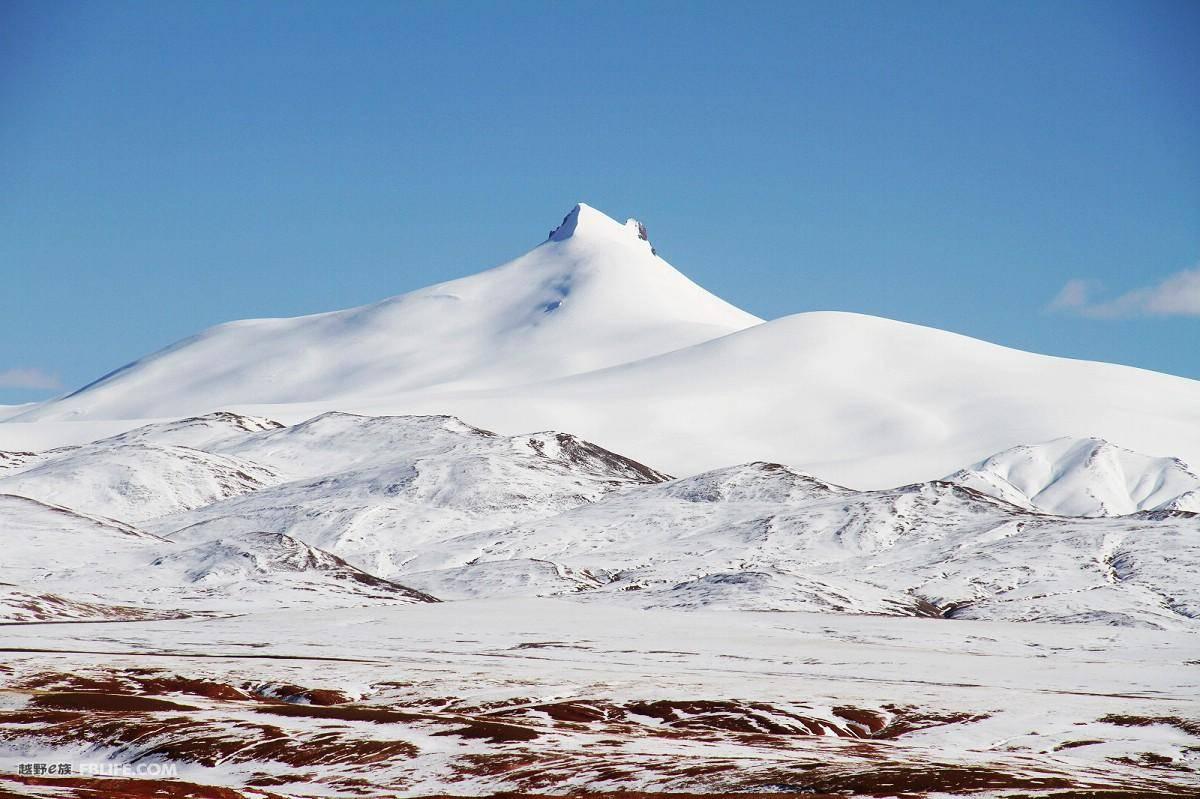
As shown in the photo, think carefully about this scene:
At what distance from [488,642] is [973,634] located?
5988cm

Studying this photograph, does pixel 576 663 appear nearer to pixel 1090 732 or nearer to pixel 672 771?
pixel 1090 732

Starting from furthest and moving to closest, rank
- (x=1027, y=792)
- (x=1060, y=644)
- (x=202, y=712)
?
1. (x=1060, y=644)
2. (x=202, y=712)
3. (x=1027, y=792)

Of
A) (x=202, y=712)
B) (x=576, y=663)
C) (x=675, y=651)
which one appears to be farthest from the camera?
(x=675, y=651)

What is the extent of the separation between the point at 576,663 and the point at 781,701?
104 feet

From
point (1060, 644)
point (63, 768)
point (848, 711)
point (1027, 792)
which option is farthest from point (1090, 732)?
point (1060, 644)

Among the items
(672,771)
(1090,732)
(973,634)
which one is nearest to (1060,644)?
(973,634)

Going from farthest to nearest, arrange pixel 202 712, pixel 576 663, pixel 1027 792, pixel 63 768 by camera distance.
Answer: pixel 576 663 < pixel 202 712 < pixel 63 768 < pixel 1027 792

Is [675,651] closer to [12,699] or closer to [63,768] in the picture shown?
[12,699]

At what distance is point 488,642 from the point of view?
15700 cm

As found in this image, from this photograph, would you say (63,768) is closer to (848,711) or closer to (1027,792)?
(1027,792)

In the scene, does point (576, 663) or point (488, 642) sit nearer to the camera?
point (576, 663)

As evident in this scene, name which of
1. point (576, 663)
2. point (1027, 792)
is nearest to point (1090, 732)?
point (1027, 792)

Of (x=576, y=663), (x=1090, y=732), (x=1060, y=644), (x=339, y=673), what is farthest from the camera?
(x=1060, y=644)

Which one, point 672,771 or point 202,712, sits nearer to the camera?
point 672,771
